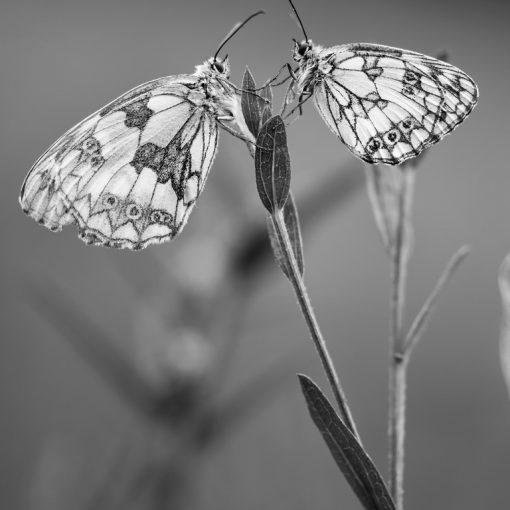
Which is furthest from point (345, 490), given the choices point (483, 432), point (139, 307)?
point (139, 307)

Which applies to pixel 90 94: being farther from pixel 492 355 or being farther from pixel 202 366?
pixel 202 366

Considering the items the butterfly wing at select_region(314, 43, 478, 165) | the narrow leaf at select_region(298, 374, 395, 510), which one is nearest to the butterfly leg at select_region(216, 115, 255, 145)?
the butterfly wing at select_region(314, 43, 478, 165)

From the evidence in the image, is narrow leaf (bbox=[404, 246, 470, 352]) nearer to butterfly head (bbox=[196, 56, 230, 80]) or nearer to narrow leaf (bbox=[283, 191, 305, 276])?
narrow leaf (bbox=[283, 191, 305, 276])

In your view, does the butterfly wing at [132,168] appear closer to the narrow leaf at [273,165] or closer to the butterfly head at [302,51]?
the butterfly head at [302,51]

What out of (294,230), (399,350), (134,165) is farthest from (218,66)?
(399,350)

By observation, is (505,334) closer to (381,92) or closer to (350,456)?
(350,456)

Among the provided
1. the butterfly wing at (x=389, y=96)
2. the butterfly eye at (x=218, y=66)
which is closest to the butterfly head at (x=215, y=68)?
the butterfly eye at (x=218, y=66)
